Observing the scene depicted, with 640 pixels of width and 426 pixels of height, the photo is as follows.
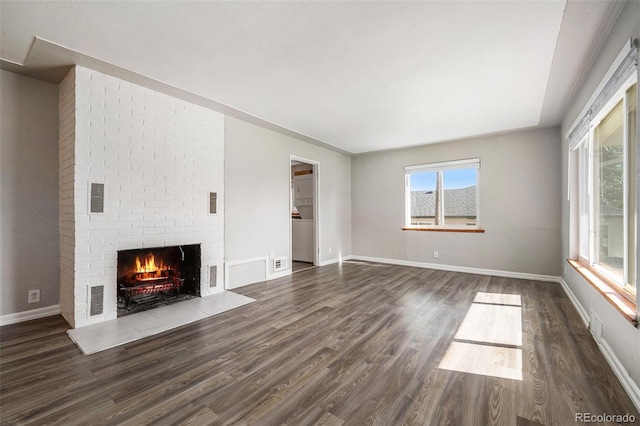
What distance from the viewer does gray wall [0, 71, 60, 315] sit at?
270 cm

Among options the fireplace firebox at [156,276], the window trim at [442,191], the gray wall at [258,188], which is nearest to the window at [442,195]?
the window trim at [442,191]

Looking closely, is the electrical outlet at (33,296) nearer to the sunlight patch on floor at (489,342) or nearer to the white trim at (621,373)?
the sunlight patch on floor at (489,342)

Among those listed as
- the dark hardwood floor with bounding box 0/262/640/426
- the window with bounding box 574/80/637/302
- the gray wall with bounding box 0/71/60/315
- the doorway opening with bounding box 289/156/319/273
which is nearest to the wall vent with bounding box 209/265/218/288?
the dark hardwood floor with bounding box 0/262/640/426

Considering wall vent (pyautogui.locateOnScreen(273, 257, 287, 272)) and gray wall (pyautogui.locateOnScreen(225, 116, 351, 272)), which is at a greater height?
gray wall (pyautogui.locateOnScreen(225, 116, 351, 272))

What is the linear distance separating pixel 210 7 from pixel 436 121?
339cm

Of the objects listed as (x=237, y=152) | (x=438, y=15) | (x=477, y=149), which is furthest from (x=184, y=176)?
(x=477, y=149)

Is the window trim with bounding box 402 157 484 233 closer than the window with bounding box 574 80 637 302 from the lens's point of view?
No

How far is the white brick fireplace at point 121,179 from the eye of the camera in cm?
264

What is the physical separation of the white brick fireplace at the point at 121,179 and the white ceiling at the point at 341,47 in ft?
1.49

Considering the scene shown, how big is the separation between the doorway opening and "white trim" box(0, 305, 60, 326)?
11.7ft

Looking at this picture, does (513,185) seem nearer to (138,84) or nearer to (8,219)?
(138,84)

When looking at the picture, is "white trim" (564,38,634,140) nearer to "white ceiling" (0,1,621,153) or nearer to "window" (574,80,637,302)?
"window" (574,80,637,302)

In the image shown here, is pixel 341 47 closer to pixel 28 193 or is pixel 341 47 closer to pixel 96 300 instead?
pixel 96 300

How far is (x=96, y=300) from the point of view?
2719 millimetres
